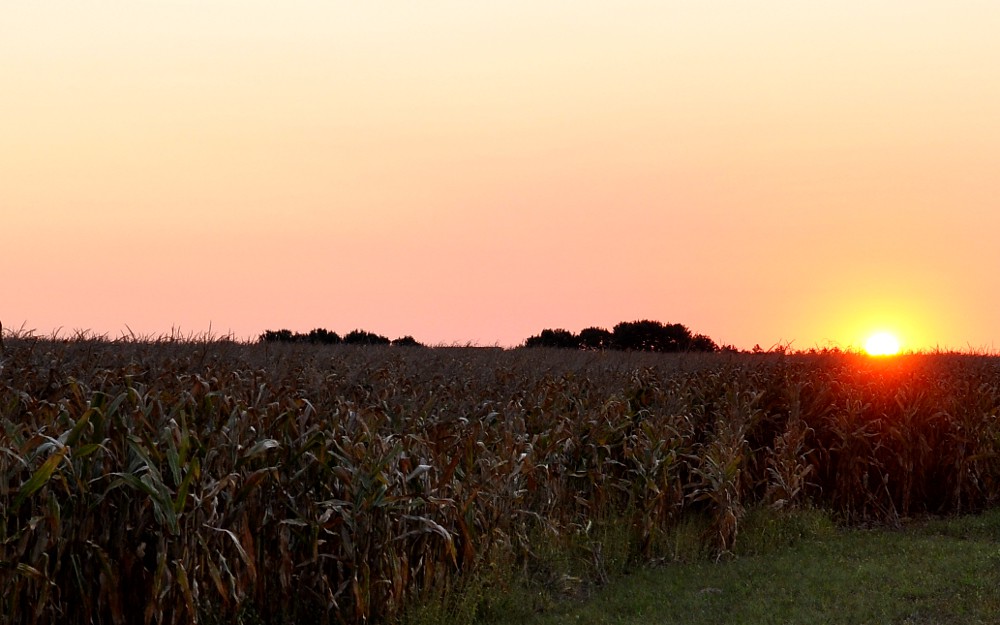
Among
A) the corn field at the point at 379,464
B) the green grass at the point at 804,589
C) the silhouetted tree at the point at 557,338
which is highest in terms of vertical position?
the silhouetted tree at the point at 557,338

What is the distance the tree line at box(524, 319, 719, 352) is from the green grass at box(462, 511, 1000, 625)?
25325 millimetres

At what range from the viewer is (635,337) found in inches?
1606

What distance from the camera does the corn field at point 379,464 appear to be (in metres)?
7.83

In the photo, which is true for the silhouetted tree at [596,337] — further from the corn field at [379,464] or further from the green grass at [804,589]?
the green grass at [804,589]

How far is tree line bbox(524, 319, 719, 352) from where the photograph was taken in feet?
132

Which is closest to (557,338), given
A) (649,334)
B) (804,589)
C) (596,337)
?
(596,337)

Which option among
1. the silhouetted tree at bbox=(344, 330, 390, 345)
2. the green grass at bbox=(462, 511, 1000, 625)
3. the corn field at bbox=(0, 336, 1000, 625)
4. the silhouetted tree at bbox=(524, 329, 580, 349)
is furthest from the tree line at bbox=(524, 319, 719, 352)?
the green grass at bbox=(462, 511, 1000, 625)

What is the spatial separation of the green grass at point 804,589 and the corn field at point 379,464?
0.65m

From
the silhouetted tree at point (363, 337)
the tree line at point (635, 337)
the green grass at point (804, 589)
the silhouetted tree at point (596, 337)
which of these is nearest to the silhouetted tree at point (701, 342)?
Result: the tree line at point (635, 337)

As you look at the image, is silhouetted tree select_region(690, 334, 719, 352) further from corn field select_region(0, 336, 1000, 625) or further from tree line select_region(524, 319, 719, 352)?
corn field select_region(0, 336, 1000, 625)

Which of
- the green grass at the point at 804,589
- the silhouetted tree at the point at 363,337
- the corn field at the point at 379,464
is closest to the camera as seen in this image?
the corn field at the point at 379,464

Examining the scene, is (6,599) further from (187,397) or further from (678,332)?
(678,332)

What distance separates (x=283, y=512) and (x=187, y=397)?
1.36m

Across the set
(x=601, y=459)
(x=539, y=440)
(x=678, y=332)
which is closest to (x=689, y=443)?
(x=601, y=459)
